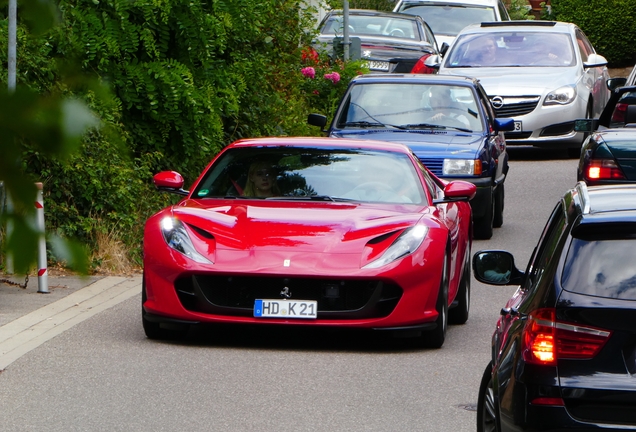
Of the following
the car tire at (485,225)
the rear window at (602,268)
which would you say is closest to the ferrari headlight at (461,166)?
the car tire at (485,225)

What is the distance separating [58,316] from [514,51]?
41.3 ft

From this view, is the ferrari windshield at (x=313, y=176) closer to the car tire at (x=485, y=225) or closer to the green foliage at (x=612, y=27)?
the car tire at (x=485, y=225)

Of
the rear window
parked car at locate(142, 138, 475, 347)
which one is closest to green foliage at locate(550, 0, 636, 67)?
parked car at locate(142, 138, 475, 347)

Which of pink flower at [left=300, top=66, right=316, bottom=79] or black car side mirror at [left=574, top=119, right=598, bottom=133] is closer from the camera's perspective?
black car side mirror at [left=574, top=119, right=598, bottom=133]

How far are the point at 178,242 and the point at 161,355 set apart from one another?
0.71 m

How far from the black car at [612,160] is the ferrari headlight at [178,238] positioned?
4.58 metres

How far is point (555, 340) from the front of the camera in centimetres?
370

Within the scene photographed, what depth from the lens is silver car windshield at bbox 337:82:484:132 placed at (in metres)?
14.2

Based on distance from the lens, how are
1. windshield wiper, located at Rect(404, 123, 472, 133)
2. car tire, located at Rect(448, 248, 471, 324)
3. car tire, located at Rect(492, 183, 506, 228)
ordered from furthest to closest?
car tire, located at Rect(492, 183, 506, 228) → windshield wiper, located at Rect(404, 123, 472, 133) → car tire, located at Rect(448, 248, 471, 324)

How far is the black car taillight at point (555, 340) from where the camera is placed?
3609mm

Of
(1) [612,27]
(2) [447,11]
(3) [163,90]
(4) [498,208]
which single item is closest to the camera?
(3) [163,90]

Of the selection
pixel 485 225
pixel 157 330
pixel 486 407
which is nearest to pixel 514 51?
pixel 485 225

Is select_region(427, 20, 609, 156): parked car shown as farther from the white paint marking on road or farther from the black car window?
the black car window

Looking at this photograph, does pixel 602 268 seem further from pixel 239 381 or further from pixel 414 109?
pixel 414 109
